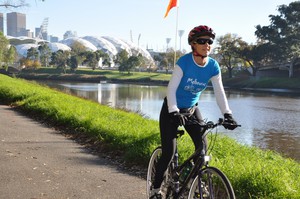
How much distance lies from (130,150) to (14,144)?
2604 mm

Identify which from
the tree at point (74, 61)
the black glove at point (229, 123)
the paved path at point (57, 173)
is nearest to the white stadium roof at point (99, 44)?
the tree at point (74, 61)

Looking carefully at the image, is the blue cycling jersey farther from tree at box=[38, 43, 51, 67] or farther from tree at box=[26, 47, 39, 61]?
tree at box=[26, 47, 39, 61]

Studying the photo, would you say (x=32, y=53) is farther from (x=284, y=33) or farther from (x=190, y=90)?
(x=190, y=90)

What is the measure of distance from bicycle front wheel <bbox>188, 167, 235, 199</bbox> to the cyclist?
29cm

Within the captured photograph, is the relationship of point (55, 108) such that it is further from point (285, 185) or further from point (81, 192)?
point (285, 185)

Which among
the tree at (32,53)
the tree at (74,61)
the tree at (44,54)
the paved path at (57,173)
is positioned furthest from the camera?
the tree at (44,54)

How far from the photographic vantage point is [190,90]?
332 centimetres

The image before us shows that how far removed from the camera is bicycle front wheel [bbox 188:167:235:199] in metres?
2.75

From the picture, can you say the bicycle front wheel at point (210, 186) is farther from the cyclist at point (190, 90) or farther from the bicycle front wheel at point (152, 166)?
the bicycle front wheel at point (152, 166)

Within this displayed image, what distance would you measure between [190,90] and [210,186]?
0.89m

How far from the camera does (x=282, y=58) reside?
5972cm

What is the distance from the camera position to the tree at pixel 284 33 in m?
56.2

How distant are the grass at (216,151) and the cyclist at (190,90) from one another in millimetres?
1129

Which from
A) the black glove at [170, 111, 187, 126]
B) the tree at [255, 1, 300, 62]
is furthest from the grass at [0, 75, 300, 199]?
the tree at [255, 1, 300, 62]
